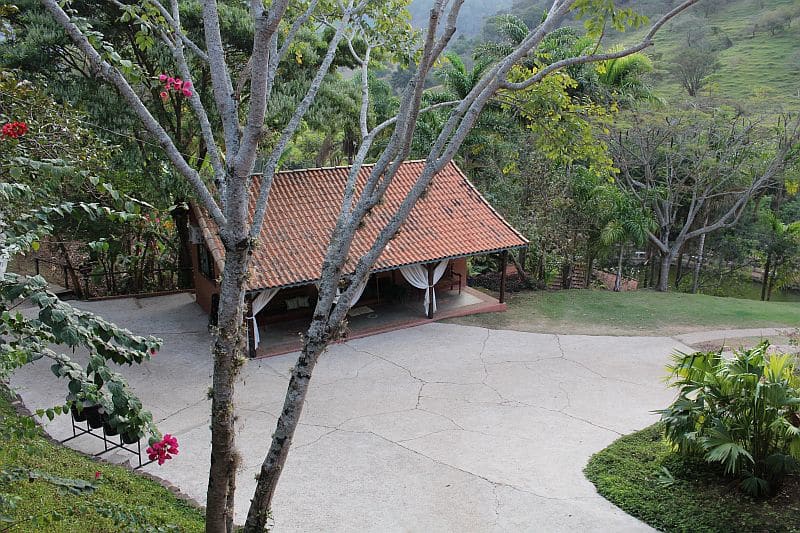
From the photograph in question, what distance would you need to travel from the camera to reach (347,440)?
906cm

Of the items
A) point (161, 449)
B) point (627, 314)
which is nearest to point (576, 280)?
point (627, 314)

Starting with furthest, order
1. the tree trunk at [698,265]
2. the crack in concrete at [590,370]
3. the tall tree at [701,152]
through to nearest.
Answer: the tree trunk at [698,265]
the tall tree at [701,152]
the crack in concrete at [590,370]

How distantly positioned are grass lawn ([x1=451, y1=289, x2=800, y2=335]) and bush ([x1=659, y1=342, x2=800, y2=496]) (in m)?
6.49

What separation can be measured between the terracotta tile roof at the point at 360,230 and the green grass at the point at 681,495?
6.03 metres

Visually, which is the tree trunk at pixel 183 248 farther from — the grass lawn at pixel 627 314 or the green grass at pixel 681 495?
the green grass at pixel 681 495

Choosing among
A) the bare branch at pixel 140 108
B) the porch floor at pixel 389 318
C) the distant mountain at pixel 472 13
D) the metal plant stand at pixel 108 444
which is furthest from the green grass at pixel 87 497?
the distant mountain at pixel 472 13

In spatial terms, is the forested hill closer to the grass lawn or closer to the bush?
the grass lawn

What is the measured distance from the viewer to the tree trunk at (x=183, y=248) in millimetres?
15250

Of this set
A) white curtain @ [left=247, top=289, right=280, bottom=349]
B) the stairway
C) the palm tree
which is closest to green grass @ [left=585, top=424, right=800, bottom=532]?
white curtain @ [left=247, top=289, right=280, bottom=349]

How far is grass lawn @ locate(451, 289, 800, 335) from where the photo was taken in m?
14.1

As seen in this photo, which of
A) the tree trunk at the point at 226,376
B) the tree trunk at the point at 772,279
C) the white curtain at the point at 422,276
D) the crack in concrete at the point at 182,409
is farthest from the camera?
the tree trunk at the point at 772,279

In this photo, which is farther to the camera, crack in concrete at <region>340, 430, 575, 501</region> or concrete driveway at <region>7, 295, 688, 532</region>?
crack in concrete at <region>340, 430, 575, 501</region>

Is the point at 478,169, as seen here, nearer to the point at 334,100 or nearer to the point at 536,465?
the point at 334,100

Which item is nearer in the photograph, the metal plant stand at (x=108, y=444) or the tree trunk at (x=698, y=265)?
the metal plant stand at (x=108, y=444)
